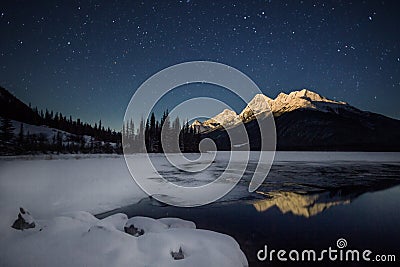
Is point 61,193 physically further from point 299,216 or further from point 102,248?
point 299,216

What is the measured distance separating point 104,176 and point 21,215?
716 cm

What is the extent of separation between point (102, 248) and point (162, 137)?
39.9 meters

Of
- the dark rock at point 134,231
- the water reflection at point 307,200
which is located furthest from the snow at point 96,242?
the water reflection at point 307,200

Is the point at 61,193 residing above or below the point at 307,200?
above

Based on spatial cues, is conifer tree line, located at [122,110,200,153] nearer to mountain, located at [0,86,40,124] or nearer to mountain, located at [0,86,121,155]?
mountain, located at [0,86,121,155]

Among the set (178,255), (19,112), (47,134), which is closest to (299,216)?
(178,255)

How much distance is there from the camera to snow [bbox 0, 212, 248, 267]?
5125mm

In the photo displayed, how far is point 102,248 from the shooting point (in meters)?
5.30

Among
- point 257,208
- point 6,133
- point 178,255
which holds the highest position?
point 6,133

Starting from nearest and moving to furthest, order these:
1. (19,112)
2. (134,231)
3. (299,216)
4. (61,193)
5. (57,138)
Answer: (134,231)
(299,216)
(61,193)
(57,138)
(19,112)


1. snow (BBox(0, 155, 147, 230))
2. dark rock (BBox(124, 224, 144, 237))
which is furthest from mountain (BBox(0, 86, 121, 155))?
dark rock (BBox(124, 224, 144, 237))

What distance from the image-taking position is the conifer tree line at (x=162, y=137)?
4194cm

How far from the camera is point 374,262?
253 inches

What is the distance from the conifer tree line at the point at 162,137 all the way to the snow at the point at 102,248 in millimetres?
34003
